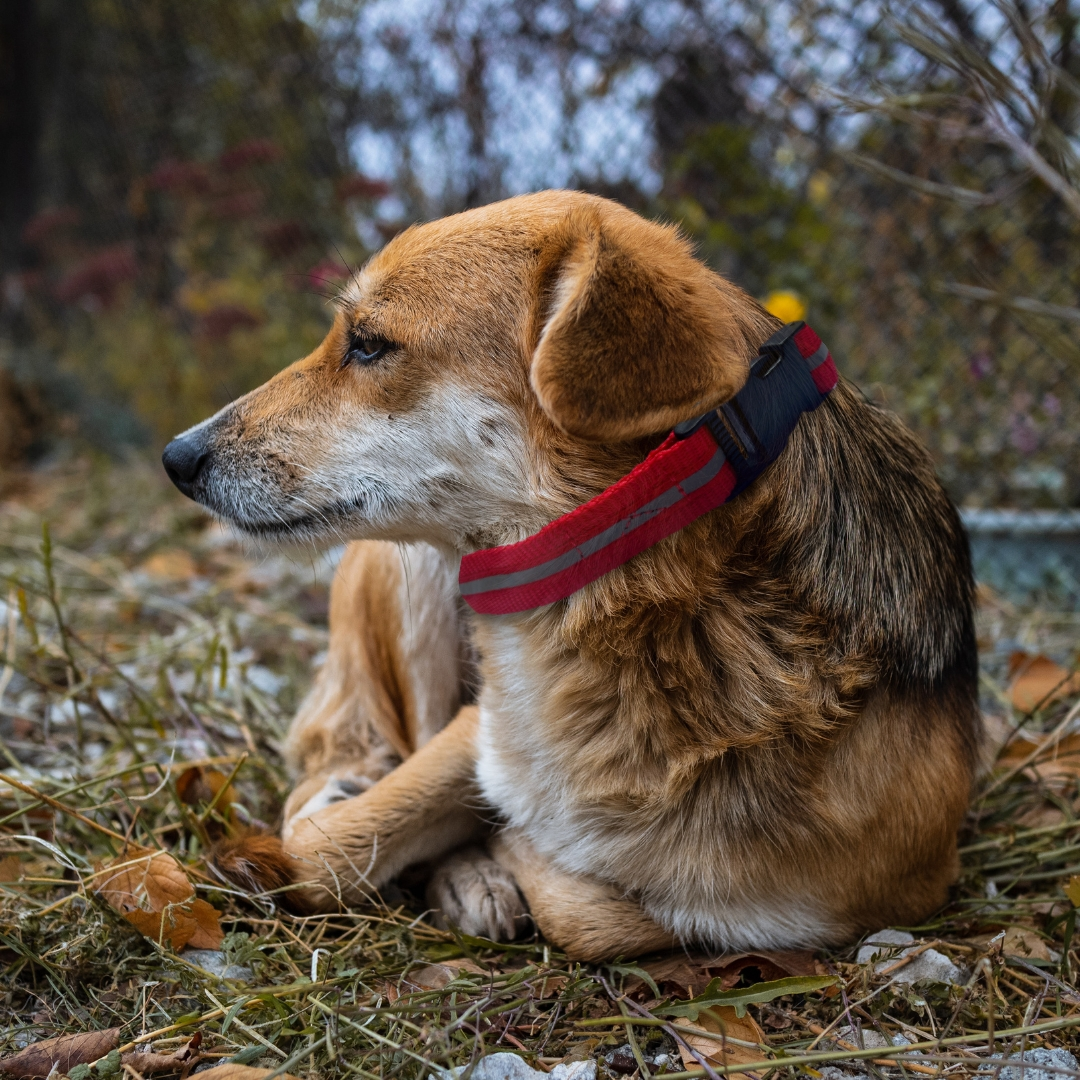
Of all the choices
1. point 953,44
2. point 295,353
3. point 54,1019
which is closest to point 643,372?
point 953,44

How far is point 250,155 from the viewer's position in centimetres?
586

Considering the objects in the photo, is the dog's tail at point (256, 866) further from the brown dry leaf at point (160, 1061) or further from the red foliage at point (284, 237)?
the red foliage at point (284, 237)

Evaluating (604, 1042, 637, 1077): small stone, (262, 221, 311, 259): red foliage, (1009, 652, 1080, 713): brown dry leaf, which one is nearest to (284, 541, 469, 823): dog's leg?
(604, 1042, 637, 1077): small stone

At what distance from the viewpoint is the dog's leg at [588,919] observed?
1.76m

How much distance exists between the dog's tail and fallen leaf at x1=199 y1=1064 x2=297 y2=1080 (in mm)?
511

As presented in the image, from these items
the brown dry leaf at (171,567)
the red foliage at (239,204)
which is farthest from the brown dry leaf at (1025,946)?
the red foliage at (239,204)

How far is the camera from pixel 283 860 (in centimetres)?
194

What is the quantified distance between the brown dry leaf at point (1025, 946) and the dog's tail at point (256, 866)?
1.46 metres

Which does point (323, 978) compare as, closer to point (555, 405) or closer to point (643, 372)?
point (555, 405)

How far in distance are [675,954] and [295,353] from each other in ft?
16.5

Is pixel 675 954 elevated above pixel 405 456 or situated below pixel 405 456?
below

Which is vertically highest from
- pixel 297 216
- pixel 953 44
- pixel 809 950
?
pixel 297 216

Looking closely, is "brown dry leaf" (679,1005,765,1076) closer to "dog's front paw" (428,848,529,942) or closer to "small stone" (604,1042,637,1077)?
"small stone" (604,1042,637,1077)

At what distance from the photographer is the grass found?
1.51m
